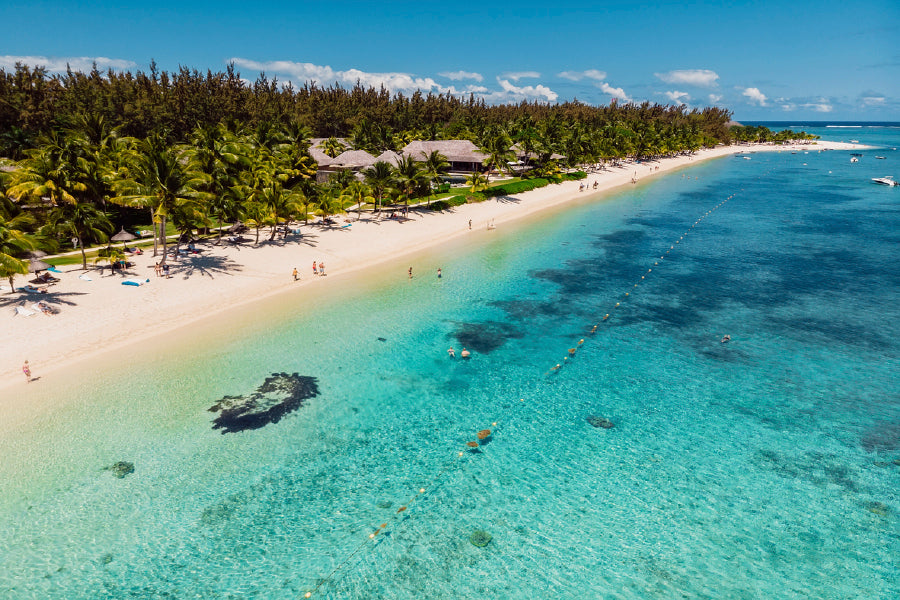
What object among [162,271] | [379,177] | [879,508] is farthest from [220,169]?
[879,508]

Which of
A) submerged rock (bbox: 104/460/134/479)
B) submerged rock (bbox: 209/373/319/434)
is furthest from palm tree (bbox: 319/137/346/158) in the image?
submerged rock (bbox: 104/460/134/479)

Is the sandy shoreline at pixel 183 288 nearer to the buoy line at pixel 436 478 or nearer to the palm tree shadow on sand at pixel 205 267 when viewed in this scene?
the palm tree shadow on sand at pixel 205 267

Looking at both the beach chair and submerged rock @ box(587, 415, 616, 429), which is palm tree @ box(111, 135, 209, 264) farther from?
submerged rock @ box(587, 415, 616, 429)

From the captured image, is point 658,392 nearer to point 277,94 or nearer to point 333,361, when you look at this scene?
point 333,361

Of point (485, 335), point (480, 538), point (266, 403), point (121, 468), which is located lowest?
point (480, 538)

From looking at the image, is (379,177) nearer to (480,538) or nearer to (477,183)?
(477,183)

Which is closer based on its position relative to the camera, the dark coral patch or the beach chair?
the beach chair

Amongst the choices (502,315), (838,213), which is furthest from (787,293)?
(838,213)
